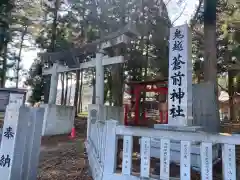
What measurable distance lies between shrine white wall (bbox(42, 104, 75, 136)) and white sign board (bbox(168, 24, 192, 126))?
5.59 metres

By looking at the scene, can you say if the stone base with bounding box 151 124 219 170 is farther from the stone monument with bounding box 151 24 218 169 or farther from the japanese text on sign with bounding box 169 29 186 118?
the japanese text on sign with bounding box 169 29 186 118

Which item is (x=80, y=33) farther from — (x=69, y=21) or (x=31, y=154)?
(x=31, y=154)

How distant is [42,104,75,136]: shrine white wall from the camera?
888cm

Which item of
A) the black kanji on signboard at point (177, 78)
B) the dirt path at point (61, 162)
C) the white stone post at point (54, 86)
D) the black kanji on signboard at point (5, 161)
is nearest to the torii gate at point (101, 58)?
the white stone post at point (54, 86)

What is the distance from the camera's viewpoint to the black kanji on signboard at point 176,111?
15.5 feet

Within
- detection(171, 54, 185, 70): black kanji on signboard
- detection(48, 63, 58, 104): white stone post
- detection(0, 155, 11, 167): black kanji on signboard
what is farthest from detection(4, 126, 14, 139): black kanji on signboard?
detection(48, 63, 58, 104): white stone post

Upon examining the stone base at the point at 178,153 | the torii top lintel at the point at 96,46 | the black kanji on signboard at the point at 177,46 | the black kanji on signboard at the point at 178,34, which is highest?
the torii top lintel at the point at 96,46

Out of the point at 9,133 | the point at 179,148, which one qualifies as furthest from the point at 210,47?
the point at 9,133

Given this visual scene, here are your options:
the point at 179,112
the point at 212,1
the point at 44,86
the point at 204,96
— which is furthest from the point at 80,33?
the point at 179,112

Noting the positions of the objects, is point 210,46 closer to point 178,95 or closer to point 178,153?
Result: point 178,95

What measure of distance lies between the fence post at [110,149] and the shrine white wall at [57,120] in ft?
20.9

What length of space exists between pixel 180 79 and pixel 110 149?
258 centimetres

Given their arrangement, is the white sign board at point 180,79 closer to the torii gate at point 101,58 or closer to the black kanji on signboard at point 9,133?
the torii gate at point 101,58

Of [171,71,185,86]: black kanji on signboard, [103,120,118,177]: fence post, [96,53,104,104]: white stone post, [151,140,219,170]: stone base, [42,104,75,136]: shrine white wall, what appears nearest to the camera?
[103,120,118,177]: fence post
